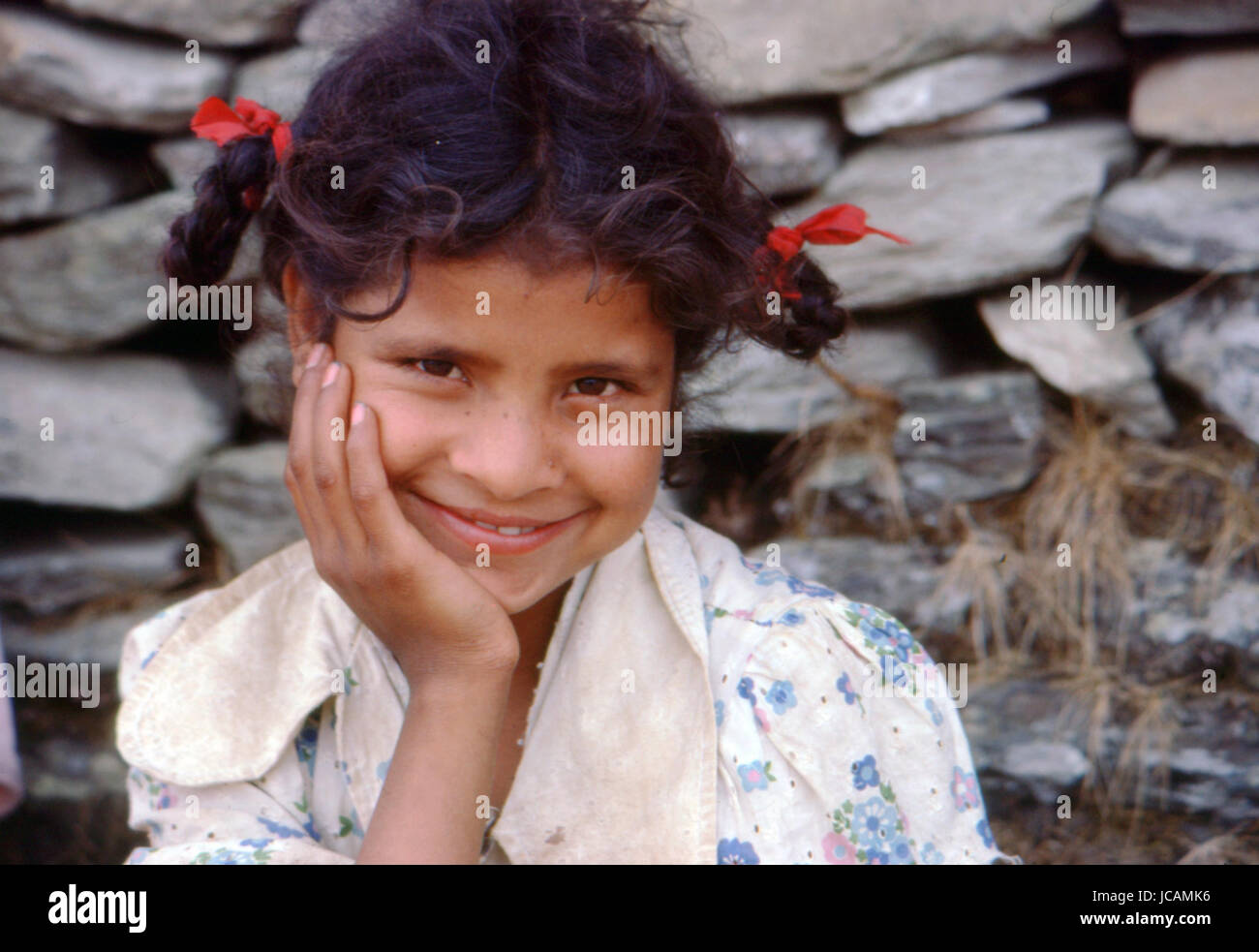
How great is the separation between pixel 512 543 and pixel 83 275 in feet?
6.03

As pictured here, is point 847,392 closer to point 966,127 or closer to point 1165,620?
point 966,127

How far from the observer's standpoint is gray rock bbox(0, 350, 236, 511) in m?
2.96

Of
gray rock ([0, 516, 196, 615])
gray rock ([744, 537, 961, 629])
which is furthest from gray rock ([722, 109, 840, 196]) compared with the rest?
gray rock ([0, 516, 196, 615])

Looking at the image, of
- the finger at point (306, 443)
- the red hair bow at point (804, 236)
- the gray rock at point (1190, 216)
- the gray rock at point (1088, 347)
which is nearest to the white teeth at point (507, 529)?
the finger at point (306, 443)

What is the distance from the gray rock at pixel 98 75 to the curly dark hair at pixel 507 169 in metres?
1.19

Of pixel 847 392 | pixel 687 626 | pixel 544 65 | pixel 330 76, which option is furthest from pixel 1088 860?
pixel 330 76

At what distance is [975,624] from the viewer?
2.73m

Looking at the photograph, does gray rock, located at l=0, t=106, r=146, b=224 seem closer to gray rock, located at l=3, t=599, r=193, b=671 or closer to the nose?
gray rock, located at l=3, t=599, r=193, b=671

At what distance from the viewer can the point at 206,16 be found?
2.81 meters

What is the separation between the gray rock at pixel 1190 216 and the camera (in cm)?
257

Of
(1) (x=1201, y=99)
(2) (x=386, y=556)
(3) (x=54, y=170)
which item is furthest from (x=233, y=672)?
(1) (x=1201, y=99)

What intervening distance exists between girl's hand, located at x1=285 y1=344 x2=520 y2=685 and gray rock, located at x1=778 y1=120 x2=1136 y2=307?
1414 mm

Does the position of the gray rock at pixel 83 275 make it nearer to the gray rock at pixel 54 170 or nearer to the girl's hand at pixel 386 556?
the gray rock at pixel 54 170

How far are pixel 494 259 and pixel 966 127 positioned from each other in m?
1.67
